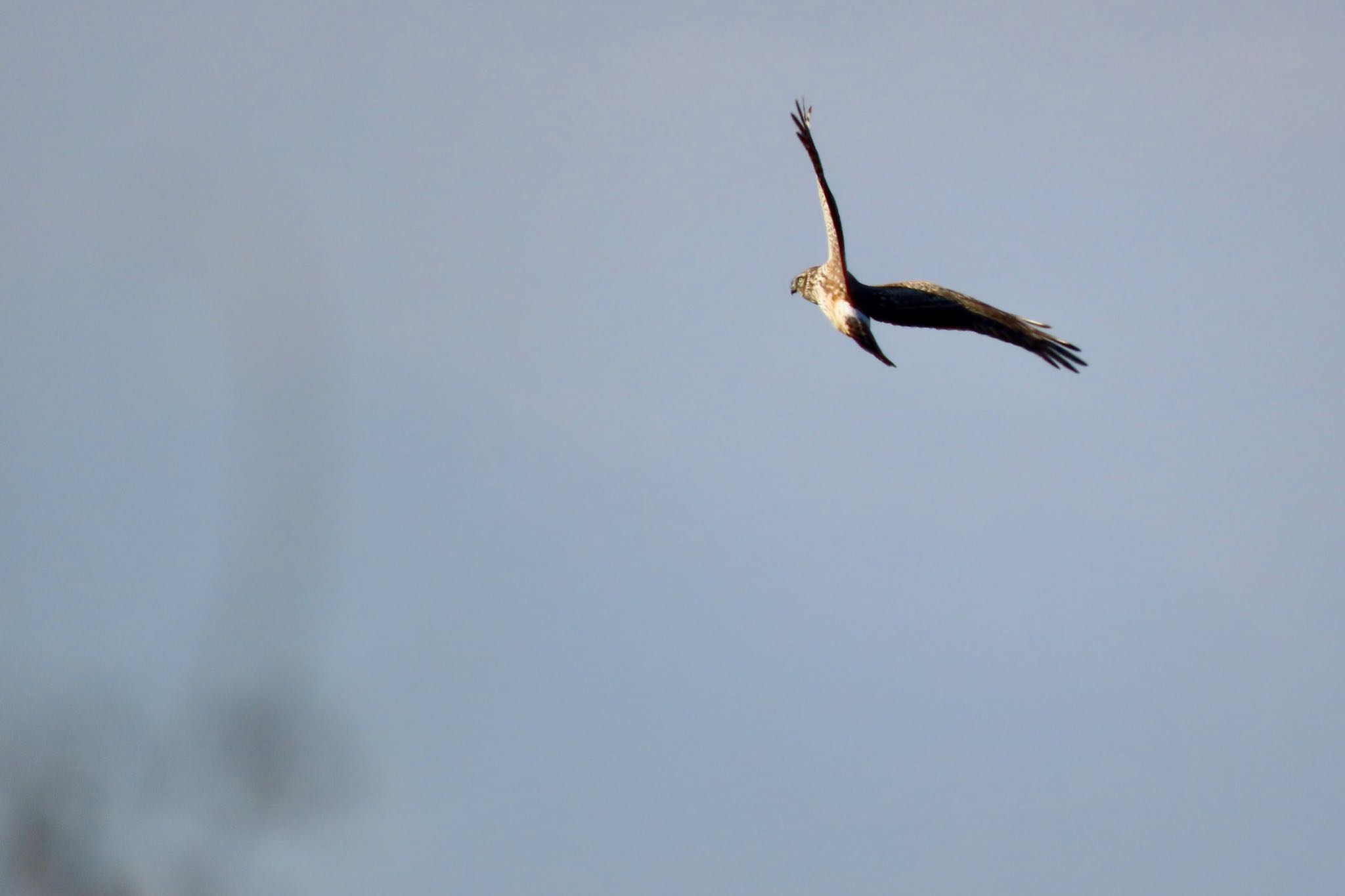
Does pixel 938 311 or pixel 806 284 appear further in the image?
pixel 806 284

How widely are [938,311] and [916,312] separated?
41 cm

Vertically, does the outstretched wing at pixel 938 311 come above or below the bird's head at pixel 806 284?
below

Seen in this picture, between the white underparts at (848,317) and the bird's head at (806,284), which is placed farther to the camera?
the bird's head at (806,284)

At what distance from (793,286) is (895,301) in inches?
177

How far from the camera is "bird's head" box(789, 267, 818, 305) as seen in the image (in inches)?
1152

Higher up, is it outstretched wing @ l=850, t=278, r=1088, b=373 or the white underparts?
outstretched wing @ l=850, t=278, r=1088, b=373

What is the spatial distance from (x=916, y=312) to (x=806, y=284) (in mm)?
3109

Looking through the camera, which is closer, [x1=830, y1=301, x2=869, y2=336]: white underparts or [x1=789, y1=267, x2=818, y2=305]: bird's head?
[x1=830, y1=301, x2=869, y2=336]: white underparts

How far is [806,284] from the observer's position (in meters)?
30.3

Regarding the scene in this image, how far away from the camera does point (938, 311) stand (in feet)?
91.4

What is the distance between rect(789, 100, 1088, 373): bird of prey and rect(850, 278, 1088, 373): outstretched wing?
12mm

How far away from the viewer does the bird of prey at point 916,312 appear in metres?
26.2

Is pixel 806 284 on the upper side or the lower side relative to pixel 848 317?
upper

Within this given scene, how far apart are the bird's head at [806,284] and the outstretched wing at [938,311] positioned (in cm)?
150
